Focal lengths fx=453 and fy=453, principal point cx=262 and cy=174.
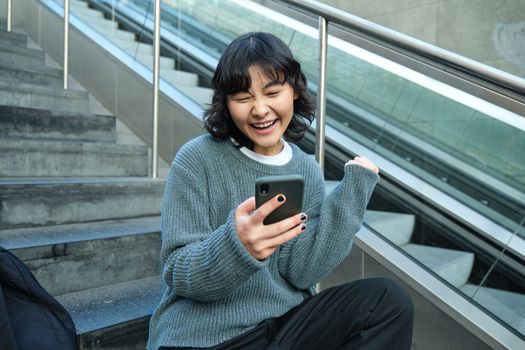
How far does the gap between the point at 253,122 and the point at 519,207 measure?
1151mm

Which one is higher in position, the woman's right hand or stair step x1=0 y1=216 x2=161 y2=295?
the woman's right hand

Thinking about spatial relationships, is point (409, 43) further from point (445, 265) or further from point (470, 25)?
point (470, 25)

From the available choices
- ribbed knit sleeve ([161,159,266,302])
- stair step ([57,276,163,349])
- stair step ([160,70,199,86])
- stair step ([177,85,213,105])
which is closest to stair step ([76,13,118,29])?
stair step ([160,70,199,86])

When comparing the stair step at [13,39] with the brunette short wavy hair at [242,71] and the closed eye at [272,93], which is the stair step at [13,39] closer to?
the brunette short wavy hair at [242,71]

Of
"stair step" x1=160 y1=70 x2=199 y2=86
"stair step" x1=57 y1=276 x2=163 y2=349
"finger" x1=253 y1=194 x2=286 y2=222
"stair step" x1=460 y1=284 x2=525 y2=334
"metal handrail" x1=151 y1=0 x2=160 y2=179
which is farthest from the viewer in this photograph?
"stair step" x1=160 y1=70 x2=199 y2=86

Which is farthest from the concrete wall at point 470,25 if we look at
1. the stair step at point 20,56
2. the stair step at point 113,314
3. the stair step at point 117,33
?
the stair step at point 113,314

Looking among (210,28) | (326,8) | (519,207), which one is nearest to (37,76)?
(210,28)

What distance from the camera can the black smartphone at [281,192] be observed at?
0.71 m

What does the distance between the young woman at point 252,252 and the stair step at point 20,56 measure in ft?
8.29

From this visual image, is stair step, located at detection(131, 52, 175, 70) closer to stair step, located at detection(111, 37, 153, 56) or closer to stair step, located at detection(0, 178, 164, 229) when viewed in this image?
stair step, located at detection(111, 37, 153, 56)

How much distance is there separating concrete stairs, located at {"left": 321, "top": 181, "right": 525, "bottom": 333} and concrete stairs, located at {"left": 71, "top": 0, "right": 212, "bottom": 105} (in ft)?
4.47

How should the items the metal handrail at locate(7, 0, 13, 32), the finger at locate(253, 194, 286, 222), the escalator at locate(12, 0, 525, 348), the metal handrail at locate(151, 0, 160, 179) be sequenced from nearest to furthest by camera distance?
the finger at locate(253, 194, 286, 222) → the escalator at locate(12, 0, 525, 348) → the metal handrail at locate(151, 0, 160, 179) → the metal handrail at locate(7, 0, 13, 32)

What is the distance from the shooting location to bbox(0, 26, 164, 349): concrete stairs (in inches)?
52.6

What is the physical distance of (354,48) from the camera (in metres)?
2.13
